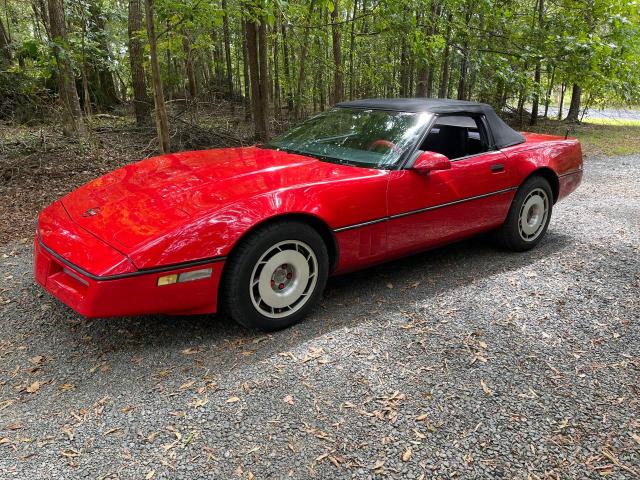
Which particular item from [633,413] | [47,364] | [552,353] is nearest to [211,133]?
[47,364]

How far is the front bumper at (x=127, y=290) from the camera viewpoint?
2.52 meters

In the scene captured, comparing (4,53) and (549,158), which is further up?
(4,53)

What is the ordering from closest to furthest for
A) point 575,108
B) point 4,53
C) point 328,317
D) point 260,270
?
point 260,270, point 328,317, point 4,53, point 575,108

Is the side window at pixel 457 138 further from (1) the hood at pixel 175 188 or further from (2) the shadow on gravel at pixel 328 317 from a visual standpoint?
(1) the hood at pixel 175 188

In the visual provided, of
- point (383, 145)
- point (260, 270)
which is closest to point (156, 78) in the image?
point (383, 145)

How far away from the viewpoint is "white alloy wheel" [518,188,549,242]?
4504 mm

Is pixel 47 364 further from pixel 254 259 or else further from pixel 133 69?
pixel 133 69

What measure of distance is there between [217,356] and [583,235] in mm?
4059

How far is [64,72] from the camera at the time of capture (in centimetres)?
714

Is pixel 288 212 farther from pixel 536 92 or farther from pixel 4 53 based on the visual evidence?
pixel 536 92

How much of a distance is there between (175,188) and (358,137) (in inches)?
59.9

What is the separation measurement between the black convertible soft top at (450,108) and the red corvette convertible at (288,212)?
0.04 ft

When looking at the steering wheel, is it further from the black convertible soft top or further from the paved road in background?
the paved road in background

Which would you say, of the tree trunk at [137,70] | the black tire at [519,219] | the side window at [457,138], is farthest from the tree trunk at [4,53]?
the black tire at [519,219]
